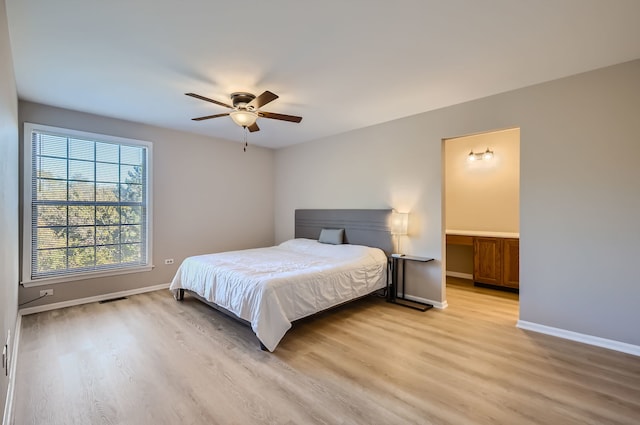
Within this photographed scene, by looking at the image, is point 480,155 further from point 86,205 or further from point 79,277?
point 79,277

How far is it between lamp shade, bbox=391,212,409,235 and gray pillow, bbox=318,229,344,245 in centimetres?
100

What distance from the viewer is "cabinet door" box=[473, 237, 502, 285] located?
464 centimetres

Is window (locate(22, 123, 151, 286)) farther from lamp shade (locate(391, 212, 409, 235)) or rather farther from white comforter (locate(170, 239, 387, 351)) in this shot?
lamp shade (locate(391, 212, 409, 235))

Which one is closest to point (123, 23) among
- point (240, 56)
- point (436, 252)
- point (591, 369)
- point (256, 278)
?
point (240, 56)

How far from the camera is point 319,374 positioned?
92.7 inches

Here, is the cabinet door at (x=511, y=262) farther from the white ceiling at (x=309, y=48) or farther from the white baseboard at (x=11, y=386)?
the white baseboard at (x=11, y=386)

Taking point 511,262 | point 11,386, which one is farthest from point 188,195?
point 511,262

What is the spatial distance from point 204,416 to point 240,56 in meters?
2.79

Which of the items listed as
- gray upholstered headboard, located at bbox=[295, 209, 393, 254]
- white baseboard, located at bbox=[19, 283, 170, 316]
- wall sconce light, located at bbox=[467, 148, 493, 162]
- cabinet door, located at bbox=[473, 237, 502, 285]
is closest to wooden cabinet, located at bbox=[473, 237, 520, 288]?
cabinet door, located at bbox=[473, 237, 502, 285]

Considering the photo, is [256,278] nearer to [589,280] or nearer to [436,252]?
[436,252]

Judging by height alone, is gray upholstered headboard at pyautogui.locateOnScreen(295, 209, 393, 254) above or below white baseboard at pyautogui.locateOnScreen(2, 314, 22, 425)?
above

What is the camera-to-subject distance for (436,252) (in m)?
3.98

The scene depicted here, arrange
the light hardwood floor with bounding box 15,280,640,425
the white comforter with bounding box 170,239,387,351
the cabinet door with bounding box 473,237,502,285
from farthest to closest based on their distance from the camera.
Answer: the cabinet door with bounding box 473,237,502,285, the white comforter with bounding box 170,239,387,351, the light hardwood floor with bounding box 15,280,640,425

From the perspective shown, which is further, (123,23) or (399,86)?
(399,86)
